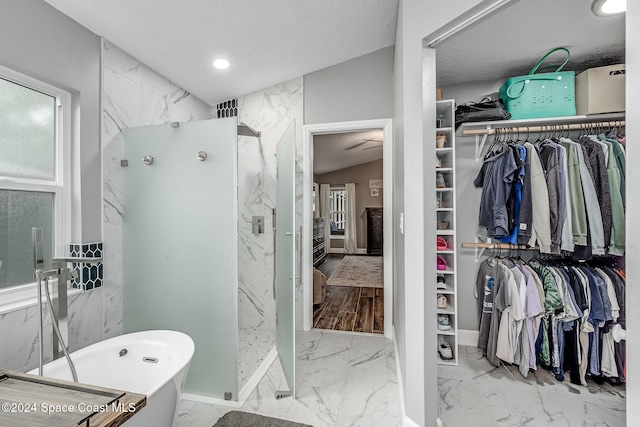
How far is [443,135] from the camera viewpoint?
2.16 meters

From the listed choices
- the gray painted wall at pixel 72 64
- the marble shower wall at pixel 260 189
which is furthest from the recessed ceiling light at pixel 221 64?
the gray painted wall at pixel 72 64

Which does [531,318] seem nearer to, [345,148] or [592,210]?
[592,210]

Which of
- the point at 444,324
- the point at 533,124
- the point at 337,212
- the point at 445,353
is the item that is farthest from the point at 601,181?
the point at 337,212

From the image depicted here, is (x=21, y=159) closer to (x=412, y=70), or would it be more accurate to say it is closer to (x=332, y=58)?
(x=412, y=70)

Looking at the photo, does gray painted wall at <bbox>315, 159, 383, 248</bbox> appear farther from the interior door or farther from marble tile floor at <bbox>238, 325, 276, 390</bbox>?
the interior door

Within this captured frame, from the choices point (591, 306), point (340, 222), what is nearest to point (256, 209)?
point (591, 306)

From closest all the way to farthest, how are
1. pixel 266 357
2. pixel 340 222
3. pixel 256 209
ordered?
pixel 266 357 < pixel 256 209 < pixel 340 222

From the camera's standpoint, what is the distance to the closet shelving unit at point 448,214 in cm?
209

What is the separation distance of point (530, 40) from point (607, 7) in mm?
494

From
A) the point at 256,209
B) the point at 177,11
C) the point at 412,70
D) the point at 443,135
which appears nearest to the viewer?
the point at 412,70

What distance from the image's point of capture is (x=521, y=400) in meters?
1.78

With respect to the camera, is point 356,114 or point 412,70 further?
point 356,114

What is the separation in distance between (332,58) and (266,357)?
2.78 meters

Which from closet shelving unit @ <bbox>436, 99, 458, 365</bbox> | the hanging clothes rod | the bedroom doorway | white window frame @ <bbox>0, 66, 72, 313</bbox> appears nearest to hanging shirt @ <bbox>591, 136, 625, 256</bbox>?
the hanging clothes rod
